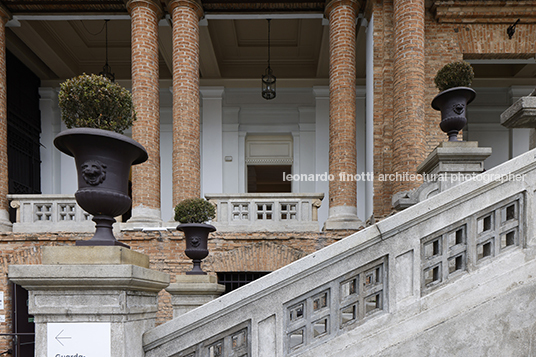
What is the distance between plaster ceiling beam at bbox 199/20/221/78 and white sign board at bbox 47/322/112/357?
1056cm

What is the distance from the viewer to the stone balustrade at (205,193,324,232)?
347 inches

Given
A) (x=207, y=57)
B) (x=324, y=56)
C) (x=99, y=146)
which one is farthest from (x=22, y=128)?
(x=99, y=146)

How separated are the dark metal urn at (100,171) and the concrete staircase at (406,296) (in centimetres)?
85

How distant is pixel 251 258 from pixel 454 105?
5.51 metres

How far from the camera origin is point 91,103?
2.67 meters

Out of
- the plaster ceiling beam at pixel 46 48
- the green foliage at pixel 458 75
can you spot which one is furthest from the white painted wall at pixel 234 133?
the green foliage at pixel 458 75

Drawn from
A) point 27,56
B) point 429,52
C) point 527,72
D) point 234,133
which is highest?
point 27,56

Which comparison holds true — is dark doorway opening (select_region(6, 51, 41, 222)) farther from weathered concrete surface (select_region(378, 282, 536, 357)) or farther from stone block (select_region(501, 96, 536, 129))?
stone block (select_region(501, 96, 536, 129))

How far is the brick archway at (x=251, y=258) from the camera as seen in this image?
8539mm

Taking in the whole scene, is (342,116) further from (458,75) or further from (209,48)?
(209,48)

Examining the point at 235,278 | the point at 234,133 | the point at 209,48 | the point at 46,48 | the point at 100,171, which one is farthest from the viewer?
the point at 234,133

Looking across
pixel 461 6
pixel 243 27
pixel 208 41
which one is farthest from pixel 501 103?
pixel 208 41

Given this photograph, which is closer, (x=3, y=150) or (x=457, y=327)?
(x=457, y=327)

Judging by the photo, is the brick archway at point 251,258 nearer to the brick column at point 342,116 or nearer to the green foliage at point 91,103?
the brick column at point 342,116
